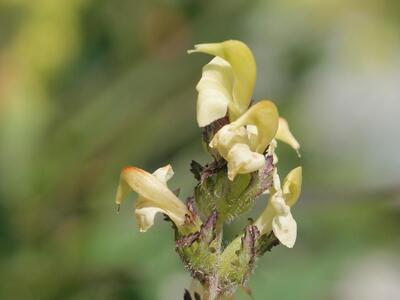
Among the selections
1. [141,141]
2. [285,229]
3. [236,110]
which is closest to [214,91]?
[236,110]

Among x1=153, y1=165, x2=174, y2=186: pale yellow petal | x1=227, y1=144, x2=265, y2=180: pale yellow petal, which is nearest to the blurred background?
x1=153, y1=165, x2=174, y2=186: pale yellow petal

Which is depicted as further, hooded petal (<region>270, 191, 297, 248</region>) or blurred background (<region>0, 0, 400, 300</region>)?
blurred background (<region>0, 0, 400, 300</region>)

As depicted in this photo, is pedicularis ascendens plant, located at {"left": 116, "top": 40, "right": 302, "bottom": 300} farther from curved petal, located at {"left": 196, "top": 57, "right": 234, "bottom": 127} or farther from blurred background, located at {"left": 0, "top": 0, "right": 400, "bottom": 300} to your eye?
blurred background, located at {"left": 0, "top": 0, "right": 400, "bottom": 300}

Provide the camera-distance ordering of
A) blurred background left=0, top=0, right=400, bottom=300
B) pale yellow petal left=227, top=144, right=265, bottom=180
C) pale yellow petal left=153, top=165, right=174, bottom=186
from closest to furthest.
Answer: pale yellow petal left=227, top=144, right=265, bottom=180 → pale yellow petal left=153, top=165, right=174, bottom=186 → blurred background left=0, top=0, right=400, bottom=300

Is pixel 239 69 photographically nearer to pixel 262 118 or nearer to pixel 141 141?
pixel 262 118

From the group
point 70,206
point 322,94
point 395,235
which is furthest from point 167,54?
point 322,94

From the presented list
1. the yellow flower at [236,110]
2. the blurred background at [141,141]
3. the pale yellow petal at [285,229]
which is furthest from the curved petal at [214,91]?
the blurred background at [141,141]
